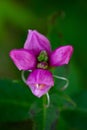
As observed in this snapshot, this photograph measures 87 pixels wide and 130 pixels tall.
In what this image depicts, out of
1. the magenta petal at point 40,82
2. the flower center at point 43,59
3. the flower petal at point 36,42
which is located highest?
the flower petal at point 36,42

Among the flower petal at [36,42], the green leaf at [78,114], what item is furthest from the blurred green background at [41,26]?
the flower petal at [36,42]

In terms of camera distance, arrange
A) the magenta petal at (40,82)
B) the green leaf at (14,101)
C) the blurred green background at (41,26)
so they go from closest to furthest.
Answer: the magenta petal at (40,82), the green leaf at (14,101), the blurred green background at (41,26)

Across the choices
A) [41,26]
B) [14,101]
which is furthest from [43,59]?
[41,26]

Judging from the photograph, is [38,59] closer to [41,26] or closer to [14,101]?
[14,101]

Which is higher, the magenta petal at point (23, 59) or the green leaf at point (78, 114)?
the magenta petal at point (23, 59)

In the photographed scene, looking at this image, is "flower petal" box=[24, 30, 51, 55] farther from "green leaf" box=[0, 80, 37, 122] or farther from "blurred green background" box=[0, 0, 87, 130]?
"blurred green background" box=[0, 0, 87, 130]

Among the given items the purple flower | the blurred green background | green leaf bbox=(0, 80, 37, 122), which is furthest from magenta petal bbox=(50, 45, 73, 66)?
the blurred green background

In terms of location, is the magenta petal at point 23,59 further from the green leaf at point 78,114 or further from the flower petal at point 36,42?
Result: the green leaf at point 78,114
